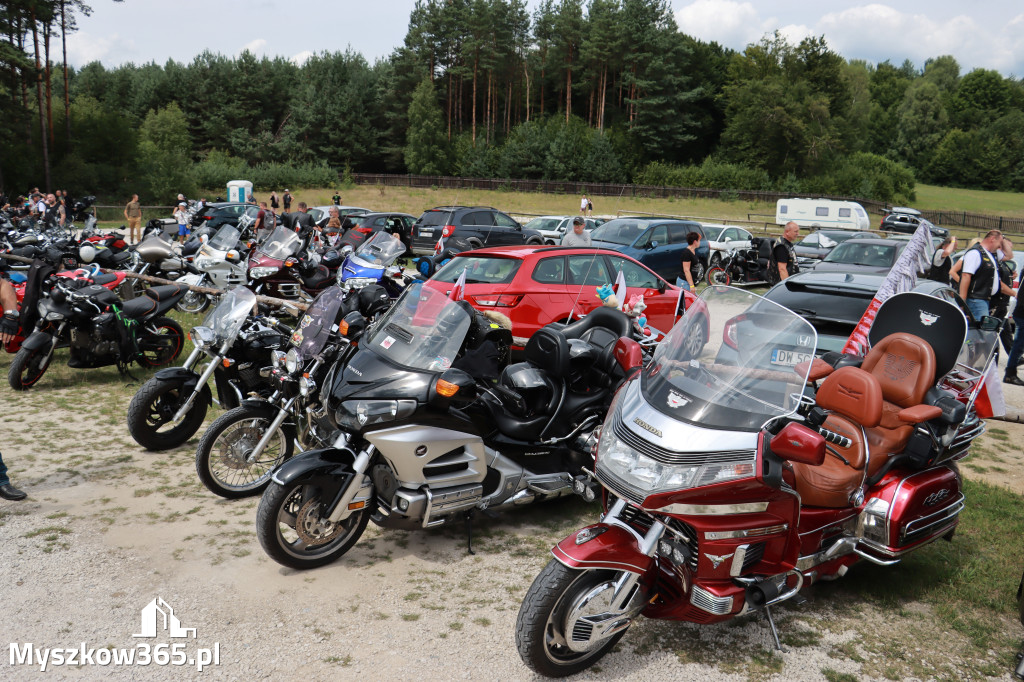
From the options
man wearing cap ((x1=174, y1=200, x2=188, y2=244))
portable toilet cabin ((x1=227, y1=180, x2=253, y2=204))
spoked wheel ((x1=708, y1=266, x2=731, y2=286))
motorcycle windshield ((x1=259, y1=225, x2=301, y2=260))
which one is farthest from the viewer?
portable toilet cabin ((x1=227, y1=180, x2=253, y2=204))

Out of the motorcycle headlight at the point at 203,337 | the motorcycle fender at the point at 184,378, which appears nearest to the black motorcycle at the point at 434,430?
the motorcycle headlight at the point at 203,337

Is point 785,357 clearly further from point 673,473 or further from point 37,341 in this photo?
point 37,341

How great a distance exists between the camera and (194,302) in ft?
42.6

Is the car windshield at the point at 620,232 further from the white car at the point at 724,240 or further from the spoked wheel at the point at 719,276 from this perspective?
the white car at the point at 724,240

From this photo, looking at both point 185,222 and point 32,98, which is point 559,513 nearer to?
point 185,222

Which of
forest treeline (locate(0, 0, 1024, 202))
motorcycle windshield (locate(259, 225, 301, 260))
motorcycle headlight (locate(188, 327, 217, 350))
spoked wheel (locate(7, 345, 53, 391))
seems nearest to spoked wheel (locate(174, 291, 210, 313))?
motorcycle windshield (locate(259, 225, 301, 260))

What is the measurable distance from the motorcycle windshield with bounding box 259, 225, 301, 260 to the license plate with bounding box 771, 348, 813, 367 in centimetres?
1018

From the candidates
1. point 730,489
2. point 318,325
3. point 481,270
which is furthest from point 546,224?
point 730,489

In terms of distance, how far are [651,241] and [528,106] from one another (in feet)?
213

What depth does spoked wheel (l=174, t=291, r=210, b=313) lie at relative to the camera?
12.9 metres

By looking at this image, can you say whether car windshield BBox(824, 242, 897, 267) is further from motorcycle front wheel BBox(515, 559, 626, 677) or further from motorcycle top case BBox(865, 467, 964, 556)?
motorcycle front wheel BBox(515, 559, 626, 677)

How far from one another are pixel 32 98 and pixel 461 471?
54523 millimetres

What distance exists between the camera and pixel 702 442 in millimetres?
3352

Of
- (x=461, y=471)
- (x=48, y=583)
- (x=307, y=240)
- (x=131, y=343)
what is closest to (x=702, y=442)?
(x=461, y=471)
